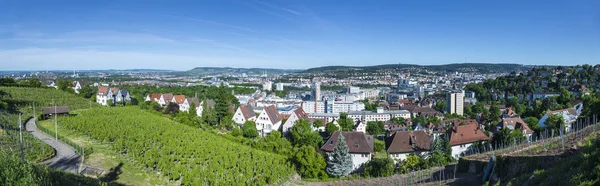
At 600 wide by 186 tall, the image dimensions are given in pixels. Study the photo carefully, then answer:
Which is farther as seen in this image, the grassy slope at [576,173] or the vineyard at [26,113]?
the vineyard at [26,113]

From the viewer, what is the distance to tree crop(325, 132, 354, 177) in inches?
919

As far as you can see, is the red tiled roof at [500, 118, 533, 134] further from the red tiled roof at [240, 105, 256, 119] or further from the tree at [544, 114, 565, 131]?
the red tiled roof at [240, 105, 256, 119]

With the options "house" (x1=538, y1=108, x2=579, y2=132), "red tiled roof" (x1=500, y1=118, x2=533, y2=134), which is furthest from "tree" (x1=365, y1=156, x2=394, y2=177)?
"house" (x1=538, y1=108, x2=579, y2=132)

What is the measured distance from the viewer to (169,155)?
21.1 m

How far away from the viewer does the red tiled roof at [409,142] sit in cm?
2825

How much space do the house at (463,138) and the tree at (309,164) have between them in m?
13.0

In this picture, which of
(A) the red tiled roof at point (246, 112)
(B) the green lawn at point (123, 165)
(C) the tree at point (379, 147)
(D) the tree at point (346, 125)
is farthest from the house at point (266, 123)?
(B) the green lawn at point (123, 165)

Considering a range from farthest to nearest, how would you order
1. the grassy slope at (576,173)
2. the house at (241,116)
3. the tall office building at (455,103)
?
1. the tall office building at (455,103)
2. the house at (241,116)
3. the grassy slope at (576,173)

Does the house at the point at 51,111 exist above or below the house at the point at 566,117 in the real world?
above

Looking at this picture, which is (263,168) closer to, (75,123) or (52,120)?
(75,123)

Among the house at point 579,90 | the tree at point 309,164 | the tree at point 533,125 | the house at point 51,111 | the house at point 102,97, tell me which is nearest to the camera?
the tree at point 309,164

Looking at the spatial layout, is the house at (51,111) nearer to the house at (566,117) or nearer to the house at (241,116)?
the house at (241,116)

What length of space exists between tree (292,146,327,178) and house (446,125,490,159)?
13.0 m

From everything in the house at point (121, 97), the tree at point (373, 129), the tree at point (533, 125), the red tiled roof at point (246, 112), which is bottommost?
the tree at point (373, 129)
